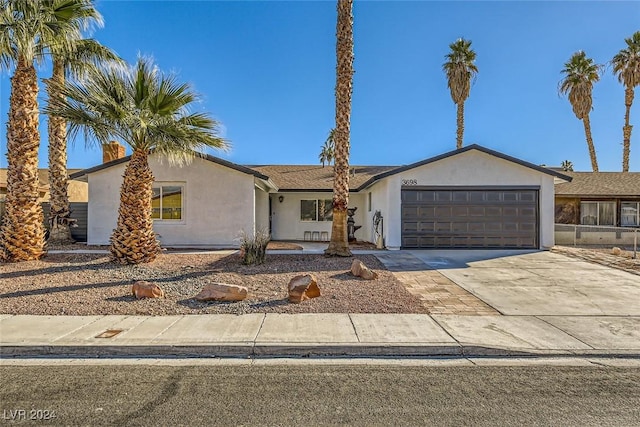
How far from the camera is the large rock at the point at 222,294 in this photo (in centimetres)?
731

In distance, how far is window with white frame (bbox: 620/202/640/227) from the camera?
20.7 metres

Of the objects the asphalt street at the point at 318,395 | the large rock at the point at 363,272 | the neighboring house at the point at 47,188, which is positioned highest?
the neighboring house at the point at 47,188

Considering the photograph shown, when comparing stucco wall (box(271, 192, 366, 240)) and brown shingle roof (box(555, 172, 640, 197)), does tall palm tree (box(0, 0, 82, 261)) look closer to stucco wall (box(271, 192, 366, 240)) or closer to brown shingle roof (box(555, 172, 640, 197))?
stucco wall (box(271, 192, 366, 240))

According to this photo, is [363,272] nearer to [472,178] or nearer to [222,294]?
[222,294]

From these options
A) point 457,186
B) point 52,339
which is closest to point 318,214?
point 457,186

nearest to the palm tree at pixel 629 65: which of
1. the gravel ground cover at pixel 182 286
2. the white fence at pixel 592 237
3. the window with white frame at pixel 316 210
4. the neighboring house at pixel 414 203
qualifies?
the white fence at pixel 592 237

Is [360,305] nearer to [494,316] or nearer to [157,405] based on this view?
[494,316]

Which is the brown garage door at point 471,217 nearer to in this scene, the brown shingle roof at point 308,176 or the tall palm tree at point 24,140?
the brown shingle roof at point 308,176

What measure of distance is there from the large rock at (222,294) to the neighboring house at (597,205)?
19467 mm

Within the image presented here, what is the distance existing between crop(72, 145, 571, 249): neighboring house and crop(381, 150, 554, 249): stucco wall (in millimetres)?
37

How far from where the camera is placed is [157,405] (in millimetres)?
3682

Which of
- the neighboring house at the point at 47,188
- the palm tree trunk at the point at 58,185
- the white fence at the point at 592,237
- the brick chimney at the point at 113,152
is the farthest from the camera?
the neighboring house at the point at 47,188

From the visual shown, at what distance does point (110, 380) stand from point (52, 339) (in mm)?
1759

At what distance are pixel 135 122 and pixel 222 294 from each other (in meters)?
5.31
